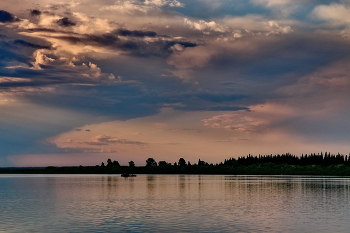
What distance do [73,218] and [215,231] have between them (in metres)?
20.0

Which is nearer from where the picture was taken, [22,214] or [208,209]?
[22,214]

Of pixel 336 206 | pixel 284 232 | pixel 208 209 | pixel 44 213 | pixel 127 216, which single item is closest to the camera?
pixel 284 232

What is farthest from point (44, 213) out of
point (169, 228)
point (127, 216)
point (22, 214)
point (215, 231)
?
point (215, 231)

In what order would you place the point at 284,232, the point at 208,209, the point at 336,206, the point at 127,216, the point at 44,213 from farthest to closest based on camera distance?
the point at 336,206 → the point at 208,209 → the point at 44,213 → the point at 127,216 → the point at 284,232

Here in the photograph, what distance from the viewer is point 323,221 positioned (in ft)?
176

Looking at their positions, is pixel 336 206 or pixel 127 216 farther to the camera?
pixel 336 206

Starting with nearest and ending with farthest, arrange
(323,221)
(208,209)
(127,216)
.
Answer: (323,221) → (127,216) → (208,209)

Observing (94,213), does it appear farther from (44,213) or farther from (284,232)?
(284,232)

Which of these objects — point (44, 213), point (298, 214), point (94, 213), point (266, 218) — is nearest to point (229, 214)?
point (266, 218)

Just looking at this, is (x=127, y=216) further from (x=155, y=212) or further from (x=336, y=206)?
(x=336, y=206)

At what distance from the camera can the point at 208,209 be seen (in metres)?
66.5

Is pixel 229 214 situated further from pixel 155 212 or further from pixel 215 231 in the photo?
pixel 215 231

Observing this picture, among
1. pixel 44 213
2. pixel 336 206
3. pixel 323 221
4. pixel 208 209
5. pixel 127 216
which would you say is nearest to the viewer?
pixel 323 221

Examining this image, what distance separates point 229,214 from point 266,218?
5809mm
